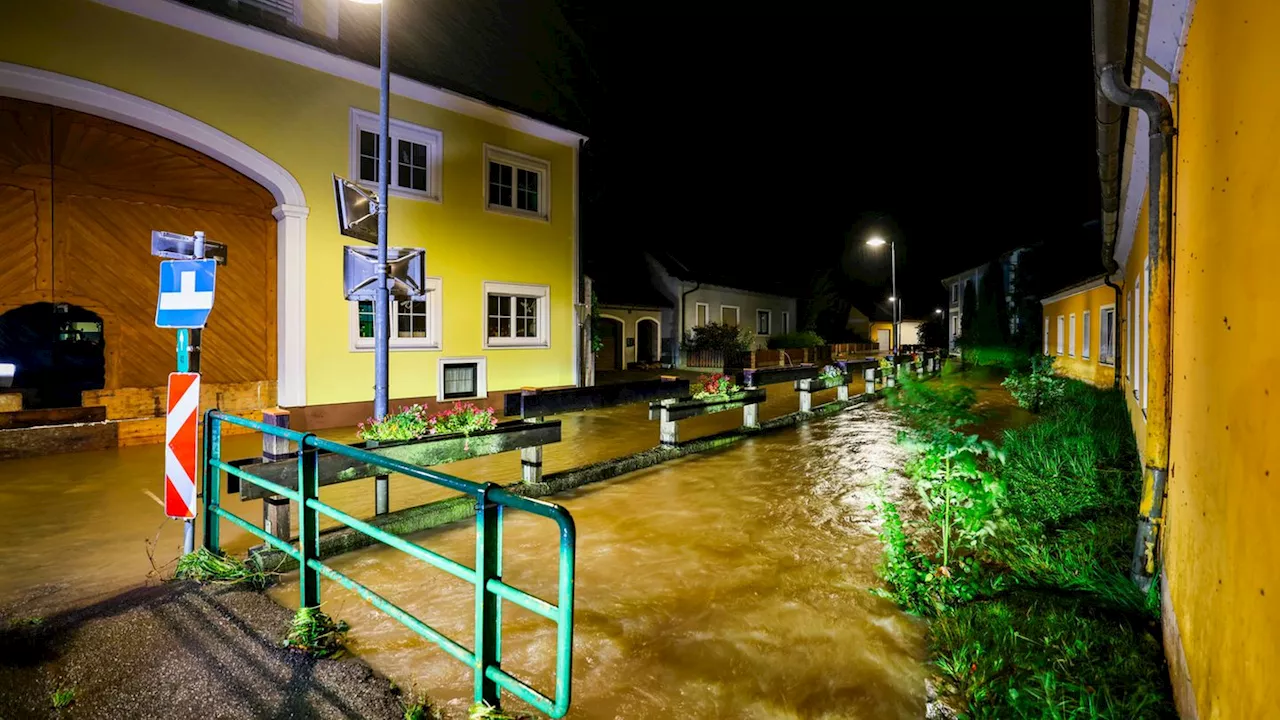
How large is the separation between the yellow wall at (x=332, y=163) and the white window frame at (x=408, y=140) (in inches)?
5.4

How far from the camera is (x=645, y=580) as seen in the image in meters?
4.46

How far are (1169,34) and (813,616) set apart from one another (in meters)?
4.02

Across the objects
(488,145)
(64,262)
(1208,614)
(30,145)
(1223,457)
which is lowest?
(1208,614)

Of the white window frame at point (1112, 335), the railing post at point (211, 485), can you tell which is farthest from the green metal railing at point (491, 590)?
the white window frame at point (1112, 335)

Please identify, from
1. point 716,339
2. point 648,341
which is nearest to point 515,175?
point 716,339

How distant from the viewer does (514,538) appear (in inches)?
210

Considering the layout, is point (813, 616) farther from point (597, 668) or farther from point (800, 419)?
point (800, 419)

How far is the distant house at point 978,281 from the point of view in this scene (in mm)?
Answer: 28172

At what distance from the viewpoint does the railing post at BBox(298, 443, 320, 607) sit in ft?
11.9

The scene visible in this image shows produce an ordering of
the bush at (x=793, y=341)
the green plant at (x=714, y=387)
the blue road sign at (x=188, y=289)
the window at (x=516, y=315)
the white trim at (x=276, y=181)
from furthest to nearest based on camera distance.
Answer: the bush at (x=793, y=341), the window at (x=516, y=315), the green plant at (x=714, y=387), the white trim at (x=276, y=181), the blue road sign at (x=188, y=289)

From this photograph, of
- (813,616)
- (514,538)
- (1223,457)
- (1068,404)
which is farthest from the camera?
(1068,404)

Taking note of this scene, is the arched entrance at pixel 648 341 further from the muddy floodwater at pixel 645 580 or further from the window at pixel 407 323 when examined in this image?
the muddy floodwater at pixel 645 580

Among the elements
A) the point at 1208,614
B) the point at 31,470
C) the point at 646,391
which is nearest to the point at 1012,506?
the point at 1208,614

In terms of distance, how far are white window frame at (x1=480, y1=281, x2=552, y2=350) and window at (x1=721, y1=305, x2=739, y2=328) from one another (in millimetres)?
17525
